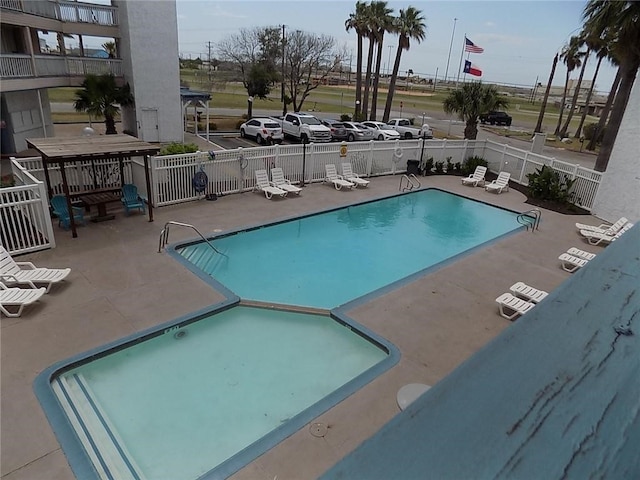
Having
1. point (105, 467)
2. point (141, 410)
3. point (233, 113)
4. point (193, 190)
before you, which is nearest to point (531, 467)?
point (105, 467)

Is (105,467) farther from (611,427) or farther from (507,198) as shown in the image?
(507,198)

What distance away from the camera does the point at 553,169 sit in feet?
54.1

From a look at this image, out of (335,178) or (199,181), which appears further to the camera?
(335,178)

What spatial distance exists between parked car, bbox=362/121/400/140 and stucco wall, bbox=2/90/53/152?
60.5 ft

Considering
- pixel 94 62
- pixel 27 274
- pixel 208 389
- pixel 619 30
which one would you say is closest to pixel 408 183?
pixel 619 30

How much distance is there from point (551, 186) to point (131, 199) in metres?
15.0

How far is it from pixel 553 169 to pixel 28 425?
17994 millimetres

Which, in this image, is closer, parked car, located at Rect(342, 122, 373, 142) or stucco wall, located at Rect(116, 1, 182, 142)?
stucco wall, located at Rect(116, 1, 182, 142)

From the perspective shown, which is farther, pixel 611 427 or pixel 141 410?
pixel 141 410

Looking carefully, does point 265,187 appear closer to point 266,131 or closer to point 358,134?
point 266,131

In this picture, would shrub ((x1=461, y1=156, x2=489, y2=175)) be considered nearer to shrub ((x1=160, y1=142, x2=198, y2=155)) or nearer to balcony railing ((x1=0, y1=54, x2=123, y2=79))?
shrub ((x1=160, y1=142, x2=198, y2=155))

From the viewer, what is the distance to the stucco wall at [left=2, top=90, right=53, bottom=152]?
17516 mm

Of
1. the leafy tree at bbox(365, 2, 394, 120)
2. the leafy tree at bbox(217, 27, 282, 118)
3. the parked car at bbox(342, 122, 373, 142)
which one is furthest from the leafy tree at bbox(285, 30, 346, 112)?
the parked car at bbox(342, 122, 373, 142)

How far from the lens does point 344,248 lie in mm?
11633
